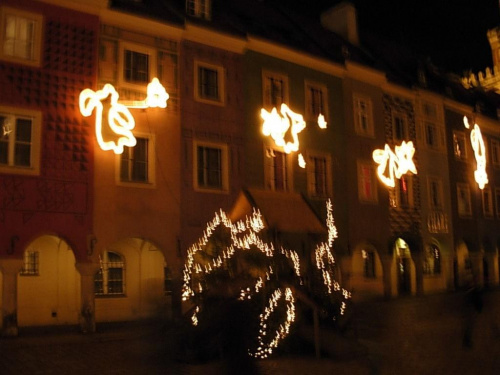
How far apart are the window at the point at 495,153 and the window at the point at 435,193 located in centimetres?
738

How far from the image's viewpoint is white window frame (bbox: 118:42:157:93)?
2056 centimetres

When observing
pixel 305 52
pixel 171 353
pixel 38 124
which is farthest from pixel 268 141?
pixel 171 353

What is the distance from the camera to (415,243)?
99.9 ft

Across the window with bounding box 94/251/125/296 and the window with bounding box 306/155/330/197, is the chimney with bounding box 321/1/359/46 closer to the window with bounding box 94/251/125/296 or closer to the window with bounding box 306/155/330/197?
the window with bounding box 306/155/330/197

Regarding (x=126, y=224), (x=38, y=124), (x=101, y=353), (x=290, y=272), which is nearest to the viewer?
(x=290, y=272)

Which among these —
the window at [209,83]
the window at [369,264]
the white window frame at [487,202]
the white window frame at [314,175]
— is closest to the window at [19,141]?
the window at [209,83]

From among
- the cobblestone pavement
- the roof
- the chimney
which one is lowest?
the cobblestone pavement

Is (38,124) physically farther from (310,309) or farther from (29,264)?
(310,309)

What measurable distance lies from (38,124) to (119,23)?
4581 mm

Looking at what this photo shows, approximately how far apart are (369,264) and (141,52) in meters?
15.0

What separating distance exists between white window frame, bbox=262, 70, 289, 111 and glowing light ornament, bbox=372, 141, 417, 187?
4.76m

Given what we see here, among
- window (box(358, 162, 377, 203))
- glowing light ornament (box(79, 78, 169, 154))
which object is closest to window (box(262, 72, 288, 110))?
window (box(358, 162, 377, 203))

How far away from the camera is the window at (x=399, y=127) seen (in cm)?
3056

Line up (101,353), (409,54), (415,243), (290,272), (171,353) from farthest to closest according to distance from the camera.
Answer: (409,54) < (415,243) < (101,353) < (290,272) < (171,353)
